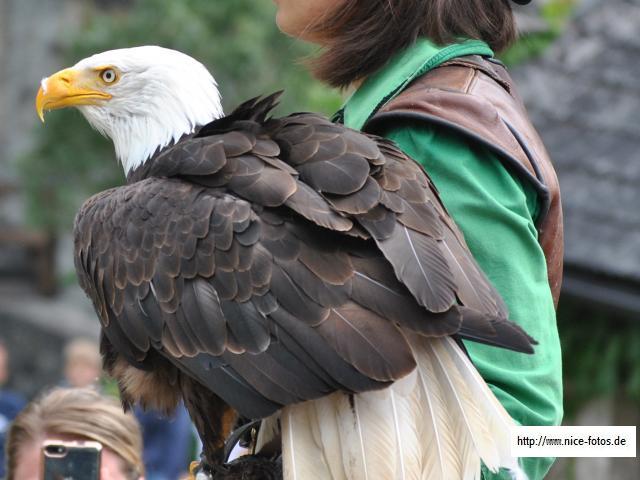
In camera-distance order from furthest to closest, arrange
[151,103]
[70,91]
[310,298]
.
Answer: [70,91] < [151,103] < [310,298]

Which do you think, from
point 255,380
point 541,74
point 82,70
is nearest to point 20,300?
point 541,74

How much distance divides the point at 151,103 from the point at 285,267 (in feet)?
3.01

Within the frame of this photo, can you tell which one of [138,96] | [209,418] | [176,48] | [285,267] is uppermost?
[176,48]

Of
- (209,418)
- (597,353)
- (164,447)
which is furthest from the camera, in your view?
(164,447)

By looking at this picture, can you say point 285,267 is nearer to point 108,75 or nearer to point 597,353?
point 108,75

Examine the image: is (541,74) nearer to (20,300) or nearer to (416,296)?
(416,296)

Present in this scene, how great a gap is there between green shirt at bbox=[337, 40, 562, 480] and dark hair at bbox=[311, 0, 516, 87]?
0.88 ft

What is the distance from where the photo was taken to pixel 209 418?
2.95 metres

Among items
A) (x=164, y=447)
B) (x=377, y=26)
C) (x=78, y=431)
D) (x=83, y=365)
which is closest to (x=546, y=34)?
(x=164, y=447)

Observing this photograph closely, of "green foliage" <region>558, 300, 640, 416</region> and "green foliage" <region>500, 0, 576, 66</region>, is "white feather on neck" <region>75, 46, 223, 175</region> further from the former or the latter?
"green foliage" <region>500, 0, 576, 66</region>

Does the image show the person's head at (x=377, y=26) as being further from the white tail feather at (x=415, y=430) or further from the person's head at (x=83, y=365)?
the person's head at (x=83, y=365)

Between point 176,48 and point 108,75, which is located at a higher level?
point 176,48

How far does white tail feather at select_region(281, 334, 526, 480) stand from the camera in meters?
2.48

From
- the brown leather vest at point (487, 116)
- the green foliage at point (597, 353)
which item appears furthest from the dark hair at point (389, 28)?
the green foliage at point (597, 353)
